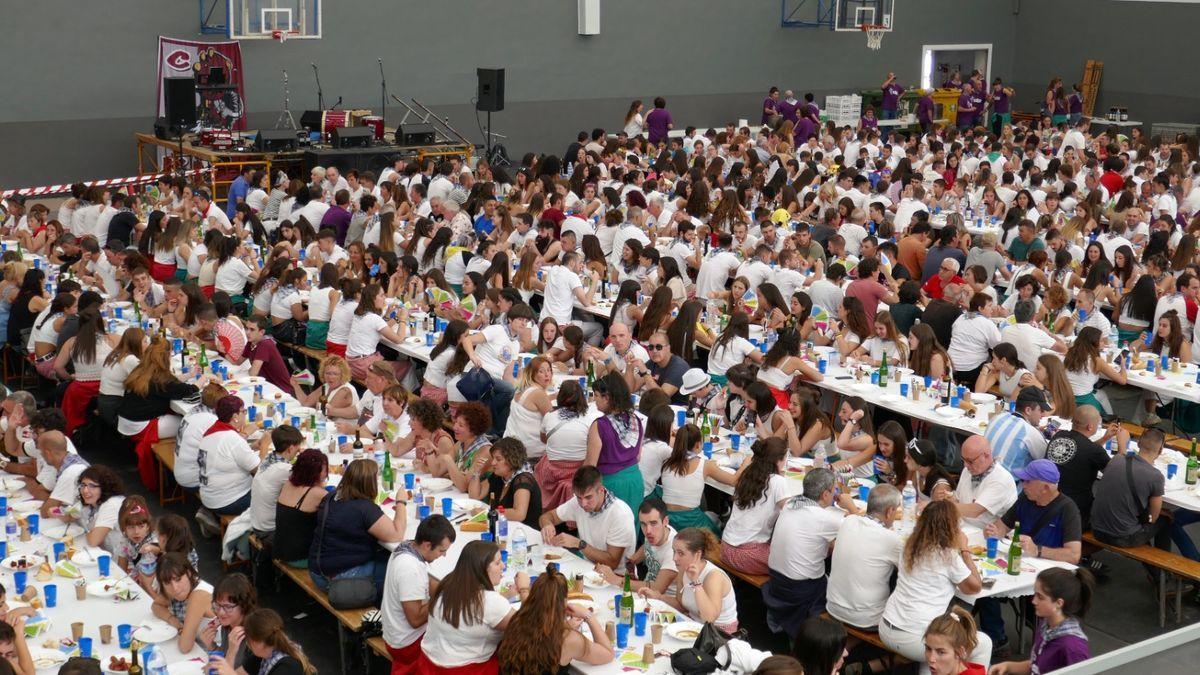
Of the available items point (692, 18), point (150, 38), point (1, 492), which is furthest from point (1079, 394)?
point (692, 18)

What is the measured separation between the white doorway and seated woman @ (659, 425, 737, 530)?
26.3 metres

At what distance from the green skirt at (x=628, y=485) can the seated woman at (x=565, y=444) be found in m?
0.39

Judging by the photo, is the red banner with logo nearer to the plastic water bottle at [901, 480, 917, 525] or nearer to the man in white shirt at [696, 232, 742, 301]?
the man in white shirt at [696, 232, 742, 301]

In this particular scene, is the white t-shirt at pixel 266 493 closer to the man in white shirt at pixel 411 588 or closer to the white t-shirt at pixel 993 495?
the man in white shirt at pixel 411 588

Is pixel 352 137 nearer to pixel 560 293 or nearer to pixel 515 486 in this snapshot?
pixel 560 293

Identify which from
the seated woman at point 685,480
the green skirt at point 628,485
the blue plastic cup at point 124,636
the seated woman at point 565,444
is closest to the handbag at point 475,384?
the seated woman at point 565,444

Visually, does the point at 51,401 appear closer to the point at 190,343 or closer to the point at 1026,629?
the point at 190,343

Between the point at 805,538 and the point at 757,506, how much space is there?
1.54 ft

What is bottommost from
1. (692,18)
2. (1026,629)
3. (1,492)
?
(1026,629)

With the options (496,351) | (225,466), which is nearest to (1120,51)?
(496,351)

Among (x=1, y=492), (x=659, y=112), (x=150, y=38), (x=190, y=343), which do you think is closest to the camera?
(x=1, y=492)

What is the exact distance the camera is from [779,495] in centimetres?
815

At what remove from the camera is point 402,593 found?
22.9 feet

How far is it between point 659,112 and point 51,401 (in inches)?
592
